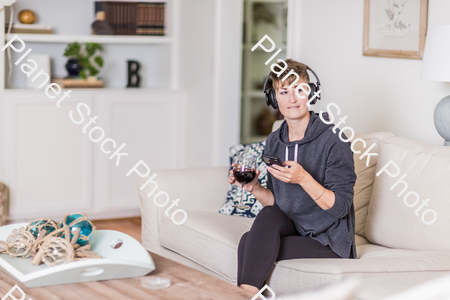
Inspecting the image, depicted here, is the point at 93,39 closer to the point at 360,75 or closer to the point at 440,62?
the point at 360,75

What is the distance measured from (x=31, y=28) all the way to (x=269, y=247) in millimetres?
2820

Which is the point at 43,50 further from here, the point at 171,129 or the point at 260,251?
the point at 260,251

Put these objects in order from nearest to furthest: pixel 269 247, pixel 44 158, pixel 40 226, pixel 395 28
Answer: pixel 40 226, pixel 269 247, pixel 395 28, pixel 44 158

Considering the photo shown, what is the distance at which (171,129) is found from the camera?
4562mm

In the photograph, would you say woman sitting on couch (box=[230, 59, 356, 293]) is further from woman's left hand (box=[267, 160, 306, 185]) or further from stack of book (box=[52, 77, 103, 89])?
stack of book (box=[52, 77, 103, 89])

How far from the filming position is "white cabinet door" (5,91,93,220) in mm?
4000

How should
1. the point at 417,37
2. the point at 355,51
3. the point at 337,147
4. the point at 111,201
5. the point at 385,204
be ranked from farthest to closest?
the point at 111,201 → the point at 355,51 → the point at 417,37 → the point at 385,204 → the point at 337,147

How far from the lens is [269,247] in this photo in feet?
6.86

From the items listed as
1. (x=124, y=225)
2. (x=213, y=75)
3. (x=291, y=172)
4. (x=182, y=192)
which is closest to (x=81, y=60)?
(x=213, y=75)

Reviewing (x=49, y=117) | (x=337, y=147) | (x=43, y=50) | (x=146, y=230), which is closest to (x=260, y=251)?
(x=337, y=147)

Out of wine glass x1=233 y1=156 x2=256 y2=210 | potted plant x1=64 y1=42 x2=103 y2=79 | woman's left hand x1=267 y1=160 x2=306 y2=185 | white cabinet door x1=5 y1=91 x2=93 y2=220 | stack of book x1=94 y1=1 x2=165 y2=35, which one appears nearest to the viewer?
woman's left hand x1=267 y1=160 x2=306 y2=185

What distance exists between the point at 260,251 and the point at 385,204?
25.2 inches

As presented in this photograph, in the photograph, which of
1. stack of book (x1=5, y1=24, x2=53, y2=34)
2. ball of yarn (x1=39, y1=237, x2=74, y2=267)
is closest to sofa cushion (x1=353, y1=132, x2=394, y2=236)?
ball of yarn (x1=39, y1=237, x2=74, y2=267)

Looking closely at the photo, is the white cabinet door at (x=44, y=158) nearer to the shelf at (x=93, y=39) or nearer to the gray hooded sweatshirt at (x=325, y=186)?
the shelf at (x=93, y=39)
